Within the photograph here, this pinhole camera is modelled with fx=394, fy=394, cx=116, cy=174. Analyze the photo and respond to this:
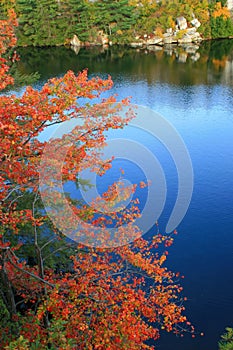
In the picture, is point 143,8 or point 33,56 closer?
point 33,56

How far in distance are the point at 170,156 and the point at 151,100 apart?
11.3 meters

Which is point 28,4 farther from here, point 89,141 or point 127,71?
point 89,141

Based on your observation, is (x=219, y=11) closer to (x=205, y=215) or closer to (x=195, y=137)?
(x=195, y=137)

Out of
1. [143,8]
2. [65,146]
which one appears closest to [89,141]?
[65,146]

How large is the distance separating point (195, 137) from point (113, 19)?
40.7 m

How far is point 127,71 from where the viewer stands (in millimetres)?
45062

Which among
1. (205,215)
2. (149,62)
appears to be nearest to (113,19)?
(149,62)

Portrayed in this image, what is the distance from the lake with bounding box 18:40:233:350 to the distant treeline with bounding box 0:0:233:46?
469 centimetres

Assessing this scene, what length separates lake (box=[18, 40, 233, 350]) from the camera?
15.3 metres

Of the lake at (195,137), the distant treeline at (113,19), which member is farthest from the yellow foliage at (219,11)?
the lake at (195,137)

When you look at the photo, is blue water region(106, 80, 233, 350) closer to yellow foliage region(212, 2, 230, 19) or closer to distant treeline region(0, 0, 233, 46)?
distant treeline region(0, 0, 233, 46)

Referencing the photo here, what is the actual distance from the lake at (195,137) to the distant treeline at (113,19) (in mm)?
4687

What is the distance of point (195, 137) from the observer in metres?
27.9

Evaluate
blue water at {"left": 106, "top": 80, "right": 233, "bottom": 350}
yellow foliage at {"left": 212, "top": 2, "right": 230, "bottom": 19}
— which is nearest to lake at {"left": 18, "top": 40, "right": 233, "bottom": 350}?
blue water at {"left": 106, "top": 80, "right": 233, "bottom": 350}
